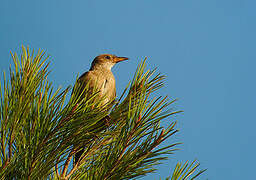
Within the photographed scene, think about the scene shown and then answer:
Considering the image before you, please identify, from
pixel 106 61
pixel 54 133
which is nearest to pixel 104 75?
pixel 106 61

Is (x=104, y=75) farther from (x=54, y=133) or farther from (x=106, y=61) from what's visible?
(x=54, y=133)

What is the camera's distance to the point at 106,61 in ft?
20.5

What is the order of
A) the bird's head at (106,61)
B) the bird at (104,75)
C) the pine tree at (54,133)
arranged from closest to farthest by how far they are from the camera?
the pine tree at (54,133) → the bird at (104,75) → the bird's head at (106,61)

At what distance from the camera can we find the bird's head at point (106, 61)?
20.1 feet

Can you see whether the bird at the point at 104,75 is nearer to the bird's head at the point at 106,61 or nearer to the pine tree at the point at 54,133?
the bird's head at the point at 106,61

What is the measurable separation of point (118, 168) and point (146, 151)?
21cm

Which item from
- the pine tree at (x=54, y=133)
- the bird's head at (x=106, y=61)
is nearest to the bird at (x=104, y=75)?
the bird's head at (x=106, y=61)

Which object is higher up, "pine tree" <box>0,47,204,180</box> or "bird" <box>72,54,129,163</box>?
"bird" <box>72,54,129,163</box>

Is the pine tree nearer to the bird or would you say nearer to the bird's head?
the bird

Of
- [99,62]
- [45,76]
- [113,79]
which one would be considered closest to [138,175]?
[45,76]

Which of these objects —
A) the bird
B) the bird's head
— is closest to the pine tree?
the bird

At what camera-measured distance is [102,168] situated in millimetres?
2016

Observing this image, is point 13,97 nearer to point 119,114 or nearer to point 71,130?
point 71,130

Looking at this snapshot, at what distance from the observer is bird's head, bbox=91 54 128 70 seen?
6125mm
